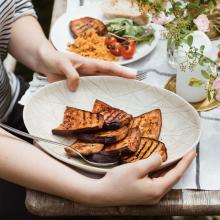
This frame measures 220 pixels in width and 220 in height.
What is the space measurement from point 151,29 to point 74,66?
39 cm

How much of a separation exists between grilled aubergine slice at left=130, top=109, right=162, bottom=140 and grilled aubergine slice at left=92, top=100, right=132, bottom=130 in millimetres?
26

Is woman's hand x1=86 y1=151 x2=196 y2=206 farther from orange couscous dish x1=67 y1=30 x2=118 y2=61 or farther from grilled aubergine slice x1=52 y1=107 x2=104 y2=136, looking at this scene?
orange couscous dish x1=67 y1=30 x2=118 y2=61

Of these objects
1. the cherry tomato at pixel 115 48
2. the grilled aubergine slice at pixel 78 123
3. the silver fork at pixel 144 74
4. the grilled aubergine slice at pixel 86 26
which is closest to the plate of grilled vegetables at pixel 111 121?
the grilled aubergine slice at pixel 78 123

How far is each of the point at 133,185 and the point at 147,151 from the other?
4.7 inches

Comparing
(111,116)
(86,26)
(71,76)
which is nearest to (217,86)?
(111,116)

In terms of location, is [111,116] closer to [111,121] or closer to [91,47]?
[111,121]

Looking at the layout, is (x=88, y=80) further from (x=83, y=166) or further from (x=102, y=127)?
(x=83, y=166)

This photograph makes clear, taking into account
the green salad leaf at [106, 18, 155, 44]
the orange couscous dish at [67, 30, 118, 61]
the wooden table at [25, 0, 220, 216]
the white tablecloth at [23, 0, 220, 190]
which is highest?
the green salad leaf at [106, 18, 155, 44]

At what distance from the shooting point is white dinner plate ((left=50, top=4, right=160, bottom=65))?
1.54 metres

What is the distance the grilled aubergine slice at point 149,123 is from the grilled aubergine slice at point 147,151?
0.19 feet

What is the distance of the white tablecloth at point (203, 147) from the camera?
1.10 meters

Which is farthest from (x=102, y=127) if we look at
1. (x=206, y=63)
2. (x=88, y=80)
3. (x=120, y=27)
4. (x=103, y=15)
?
(x=103, y=15)

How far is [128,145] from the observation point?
110 cm

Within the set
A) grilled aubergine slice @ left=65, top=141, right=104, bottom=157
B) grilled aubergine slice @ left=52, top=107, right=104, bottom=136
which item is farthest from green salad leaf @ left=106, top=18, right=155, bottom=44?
grilled aubergine slice @ left=65, top=141, right=104, bottom=157
